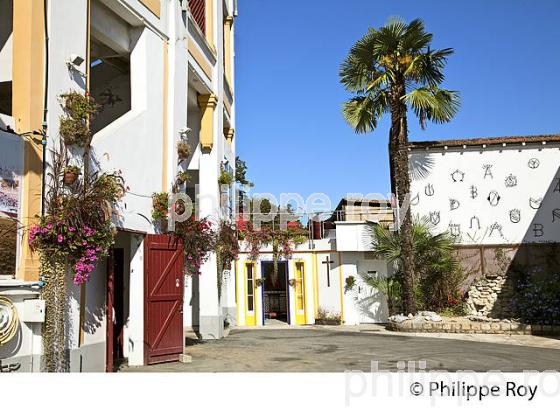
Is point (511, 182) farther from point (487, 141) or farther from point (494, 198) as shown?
point (487, 141)

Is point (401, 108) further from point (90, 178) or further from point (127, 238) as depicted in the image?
point (90, 178)

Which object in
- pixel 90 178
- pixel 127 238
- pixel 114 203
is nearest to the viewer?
pixel 90 178

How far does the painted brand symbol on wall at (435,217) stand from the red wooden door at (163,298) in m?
11.4

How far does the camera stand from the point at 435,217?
1927cm

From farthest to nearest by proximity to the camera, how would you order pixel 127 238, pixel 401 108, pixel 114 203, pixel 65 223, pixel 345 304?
pixel 345 304, pixel 401 108, pixel 127 238, pixel 114 203, pixel 65 223

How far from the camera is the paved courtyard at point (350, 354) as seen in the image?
9336 mm

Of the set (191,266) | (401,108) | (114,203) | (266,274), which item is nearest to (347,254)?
(266,274)

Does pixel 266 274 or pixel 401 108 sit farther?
pixel 266 274

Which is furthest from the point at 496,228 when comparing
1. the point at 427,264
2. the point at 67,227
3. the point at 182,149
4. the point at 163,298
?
the point at 67,227

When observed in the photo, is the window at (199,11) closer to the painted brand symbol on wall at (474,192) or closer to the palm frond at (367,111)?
the palm frond at (367,111)

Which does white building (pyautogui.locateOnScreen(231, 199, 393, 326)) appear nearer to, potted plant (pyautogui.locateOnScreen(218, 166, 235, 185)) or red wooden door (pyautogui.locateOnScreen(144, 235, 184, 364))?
potted plant (pyautogui.locateOnScreen(218, 166, 235, 185))

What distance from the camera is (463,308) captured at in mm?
17297
